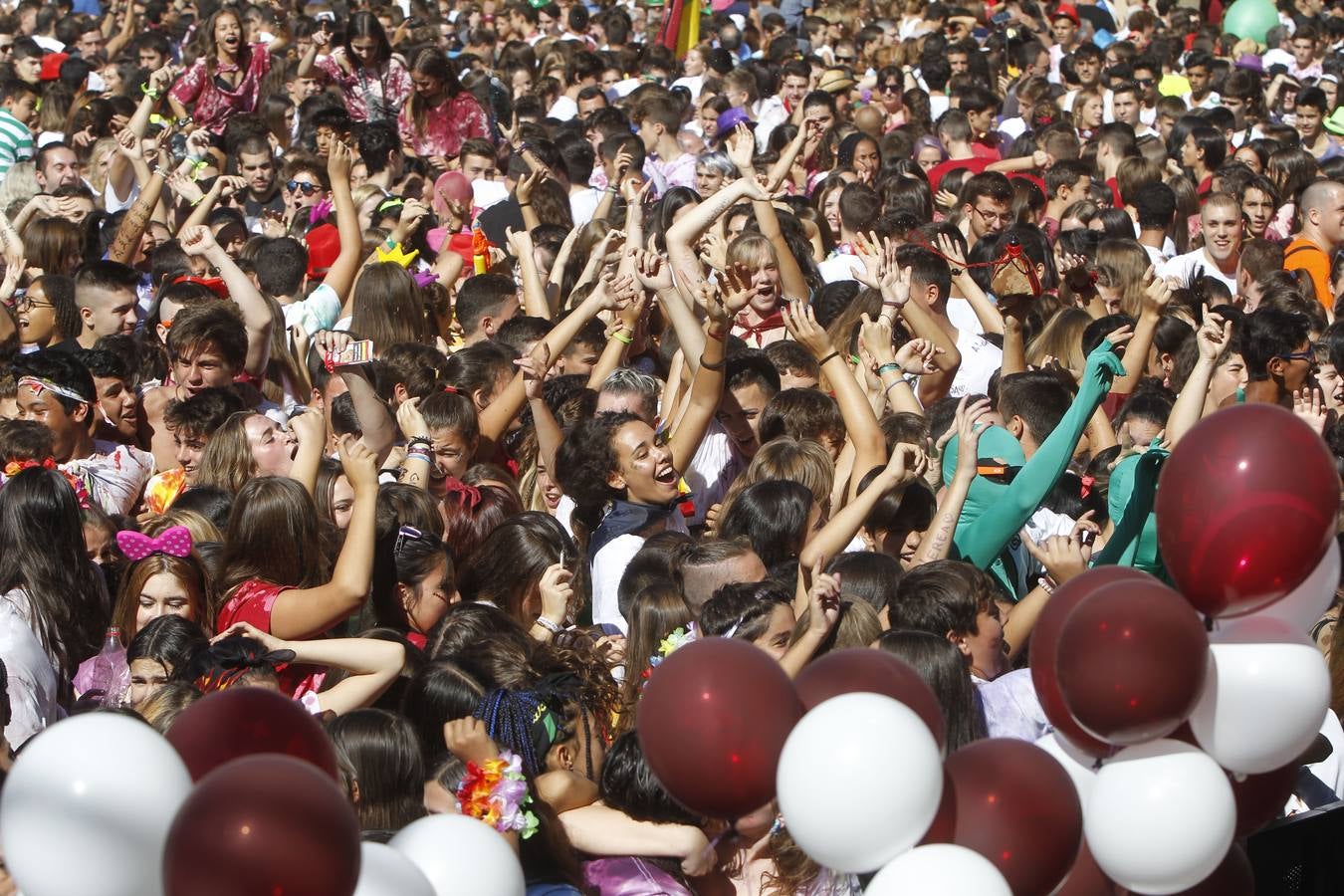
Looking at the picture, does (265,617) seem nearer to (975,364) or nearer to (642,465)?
(642,465)

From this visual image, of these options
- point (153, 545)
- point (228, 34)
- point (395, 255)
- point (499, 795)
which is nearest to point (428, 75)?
point (228, 34)

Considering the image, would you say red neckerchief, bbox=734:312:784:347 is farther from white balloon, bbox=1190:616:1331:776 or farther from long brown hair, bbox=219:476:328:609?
white balloon, bbox=1190:616:1331:776

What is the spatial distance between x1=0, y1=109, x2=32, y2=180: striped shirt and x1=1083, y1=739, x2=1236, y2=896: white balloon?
9.19 meters

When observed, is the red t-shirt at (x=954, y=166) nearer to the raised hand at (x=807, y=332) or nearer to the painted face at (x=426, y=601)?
the raised hand at (x=807, y=332)

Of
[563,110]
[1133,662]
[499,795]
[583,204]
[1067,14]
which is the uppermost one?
[1133,662]

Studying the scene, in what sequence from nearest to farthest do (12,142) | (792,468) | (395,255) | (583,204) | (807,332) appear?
1. (792,468)
2. (807,332)
3. (395,255)
4. (583,204)
5. (12,142)

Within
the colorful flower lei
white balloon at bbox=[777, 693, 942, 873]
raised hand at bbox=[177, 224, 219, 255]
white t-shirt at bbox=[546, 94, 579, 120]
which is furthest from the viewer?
white t-shirt at bbox=[546, 94, 579, 120]

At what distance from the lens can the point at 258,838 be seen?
2061 millimetres

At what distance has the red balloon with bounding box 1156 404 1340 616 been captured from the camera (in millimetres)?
2605

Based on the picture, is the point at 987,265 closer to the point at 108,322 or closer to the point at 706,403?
the point at 706,403

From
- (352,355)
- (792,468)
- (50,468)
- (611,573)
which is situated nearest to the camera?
(50,468)

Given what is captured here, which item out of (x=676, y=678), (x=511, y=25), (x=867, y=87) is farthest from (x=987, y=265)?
(x=511, y=25)

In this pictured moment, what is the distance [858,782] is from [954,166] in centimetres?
872

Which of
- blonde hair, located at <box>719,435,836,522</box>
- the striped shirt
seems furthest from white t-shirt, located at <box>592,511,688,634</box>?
the striped shirt
